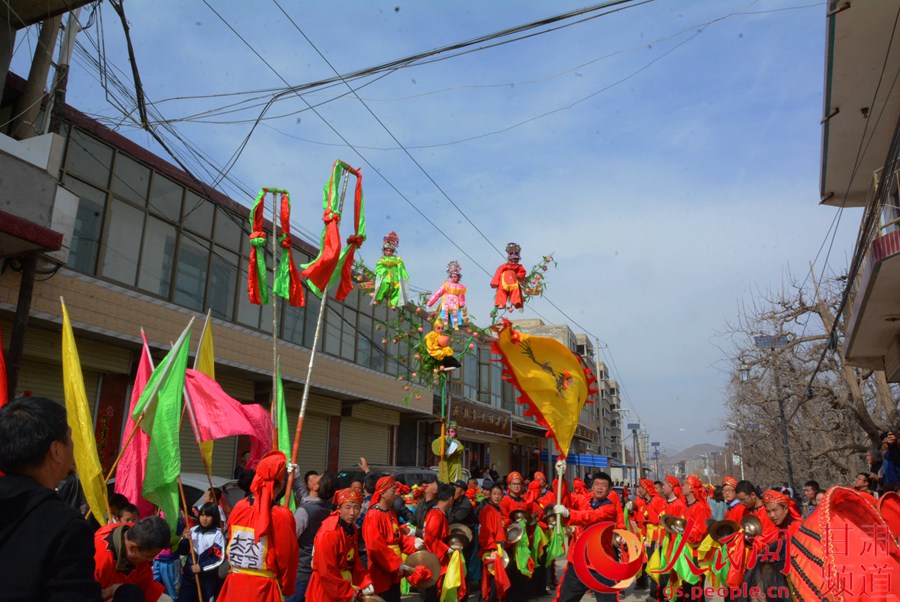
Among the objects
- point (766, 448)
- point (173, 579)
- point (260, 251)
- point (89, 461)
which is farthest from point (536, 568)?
point (766, 448)

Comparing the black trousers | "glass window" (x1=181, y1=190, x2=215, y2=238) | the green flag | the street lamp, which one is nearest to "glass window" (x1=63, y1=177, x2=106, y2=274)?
"glass window" (x1=181, y1=190, x2=215, y2=238)

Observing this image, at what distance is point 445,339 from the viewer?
10500mm

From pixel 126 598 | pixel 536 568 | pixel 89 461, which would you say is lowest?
pixel 536 568

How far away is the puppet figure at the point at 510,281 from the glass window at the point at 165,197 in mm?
7735

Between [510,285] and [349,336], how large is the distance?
435 inches

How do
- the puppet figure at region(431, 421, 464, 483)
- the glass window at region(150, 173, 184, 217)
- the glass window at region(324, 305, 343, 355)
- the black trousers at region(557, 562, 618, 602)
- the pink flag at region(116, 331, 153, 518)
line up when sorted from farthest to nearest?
the glass window at region(324, 305, 343, 355)
the glass window at region(150, 173, 184, 217)
the puppet figure at region(431, 421, 464, 483)
the black trousers at region(557, 562, 618, 602)
the pink flag at region(116, 331, 153, 518)

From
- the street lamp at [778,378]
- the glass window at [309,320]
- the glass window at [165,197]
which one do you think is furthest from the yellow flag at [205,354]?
the street lamp at [778,378]

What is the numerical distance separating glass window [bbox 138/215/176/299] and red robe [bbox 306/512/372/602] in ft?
31.5

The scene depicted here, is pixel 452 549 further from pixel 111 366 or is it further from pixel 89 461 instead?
pixel 111 366

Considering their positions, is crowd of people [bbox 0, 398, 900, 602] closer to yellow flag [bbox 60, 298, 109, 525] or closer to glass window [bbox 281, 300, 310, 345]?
yellow flag [bbox 60, 298, 109, 525]

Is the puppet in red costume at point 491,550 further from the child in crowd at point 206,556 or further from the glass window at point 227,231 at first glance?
the glass window at point 227,231

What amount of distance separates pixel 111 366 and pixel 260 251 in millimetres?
7252

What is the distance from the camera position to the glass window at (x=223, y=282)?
50.2ft

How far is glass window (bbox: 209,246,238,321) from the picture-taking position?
15312mm
